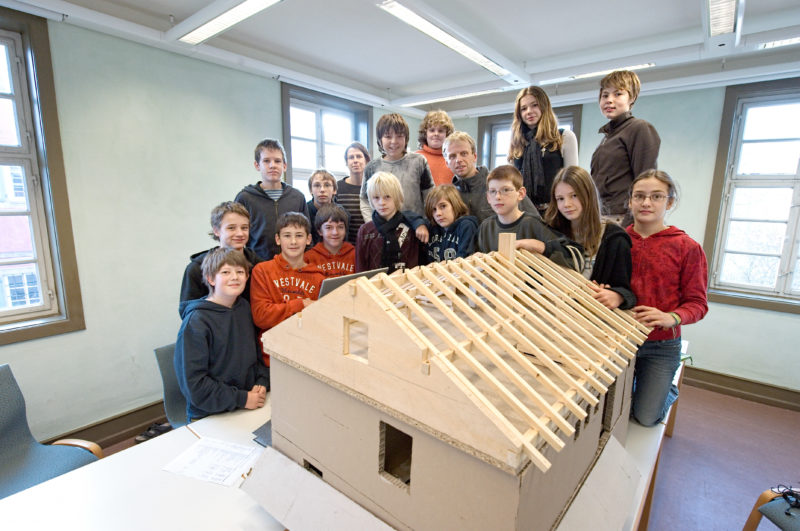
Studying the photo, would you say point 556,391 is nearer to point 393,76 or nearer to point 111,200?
point 111,200

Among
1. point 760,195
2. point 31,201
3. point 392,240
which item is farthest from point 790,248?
point 31,201

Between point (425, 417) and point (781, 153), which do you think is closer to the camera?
point (425, 417)

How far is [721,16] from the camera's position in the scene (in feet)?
8.20

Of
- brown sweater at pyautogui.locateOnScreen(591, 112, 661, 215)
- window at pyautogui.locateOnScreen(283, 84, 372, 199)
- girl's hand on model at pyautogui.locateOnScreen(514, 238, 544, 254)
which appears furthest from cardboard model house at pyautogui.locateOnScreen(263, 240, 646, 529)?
window at pyautogui.locateOnScreen(283, 84, 372, 199)

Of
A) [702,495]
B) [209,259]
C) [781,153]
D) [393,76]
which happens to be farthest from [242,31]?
[781,153]

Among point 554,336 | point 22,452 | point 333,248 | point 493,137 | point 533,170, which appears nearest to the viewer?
point 554,336

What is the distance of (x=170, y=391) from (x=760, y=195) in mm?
5891

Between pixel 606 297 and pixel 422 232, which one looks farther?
pixel 422 232

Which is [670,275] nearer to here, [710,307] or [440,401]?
[440,401]

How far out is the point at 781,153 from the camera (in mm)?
3893

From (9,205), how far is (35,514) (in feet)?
9.51

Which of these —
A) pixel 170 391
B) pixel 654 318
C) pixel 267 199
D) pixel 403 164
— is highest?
pixel 403 164

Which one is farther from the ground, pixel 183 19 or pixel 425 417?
pixel 183 19

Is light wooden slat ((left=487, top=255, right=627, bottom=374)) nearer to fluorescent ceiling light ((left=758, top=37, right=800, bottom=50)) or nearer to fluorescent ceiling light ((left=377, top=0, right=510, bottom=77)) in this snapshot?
fluorescent ceiling light ((left=377, top=0, right=510, bottom=77))
